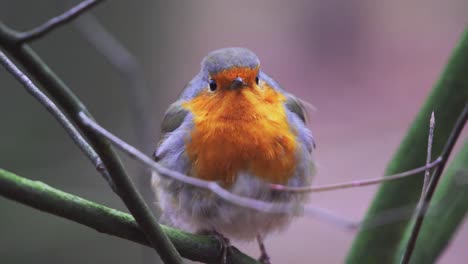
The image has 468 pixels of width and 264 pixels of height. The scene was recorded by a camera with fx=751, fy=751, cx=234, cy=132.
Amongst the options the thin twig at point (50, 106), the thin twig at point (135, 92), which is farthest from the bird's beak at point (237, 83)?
the thin twig at point (50, 106)

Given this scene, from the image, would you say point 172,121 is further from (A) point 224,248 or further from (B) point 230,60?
(A) point 224,248

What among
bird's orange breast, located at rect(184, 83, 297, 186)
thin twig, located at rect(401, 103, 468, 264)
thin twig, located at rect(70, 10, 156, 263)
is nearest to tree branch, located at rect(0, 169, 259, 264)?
bird's orange breast, located at rect(184, 83, 297, 186)

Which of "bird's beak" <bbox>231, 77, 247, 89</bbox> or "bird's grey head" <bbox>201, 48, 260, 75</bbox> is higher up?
"bird's grey head" <bbox>201, 48, 260, 75</bbox>

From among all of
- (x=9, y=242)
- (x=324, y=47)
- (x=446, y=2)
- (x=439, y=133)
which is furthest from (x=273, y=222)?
(x=446, y=2)

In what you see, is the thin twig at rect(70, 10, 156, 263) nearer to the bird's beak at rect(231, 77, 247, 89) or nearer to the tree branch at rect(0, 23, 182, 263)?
the bird's beak at rect(231, 77, 247, 89)

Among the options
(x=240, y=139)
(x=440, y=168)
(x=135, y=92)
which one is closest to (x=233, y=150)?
(x=240, y=139)

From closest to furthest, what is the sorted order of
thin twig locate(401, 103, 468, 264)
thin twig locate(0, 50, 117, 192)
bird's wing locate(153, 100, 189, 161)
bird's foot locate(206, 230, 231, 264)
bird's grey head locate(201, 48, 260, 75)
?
thin twig locate(401, 103, 468, 264) → thin twig locate(0, 50, 117, 192) → bird's foot locate(206, 230, 231, 264) → bird's grey head locate(201, 48, 260, 75) → bird's wing locate(153, 100, 189, 161)

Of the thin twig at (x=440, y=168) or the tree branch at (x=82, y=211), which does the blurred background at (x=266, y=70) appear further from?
the thin twig at (x=440, y=168)
